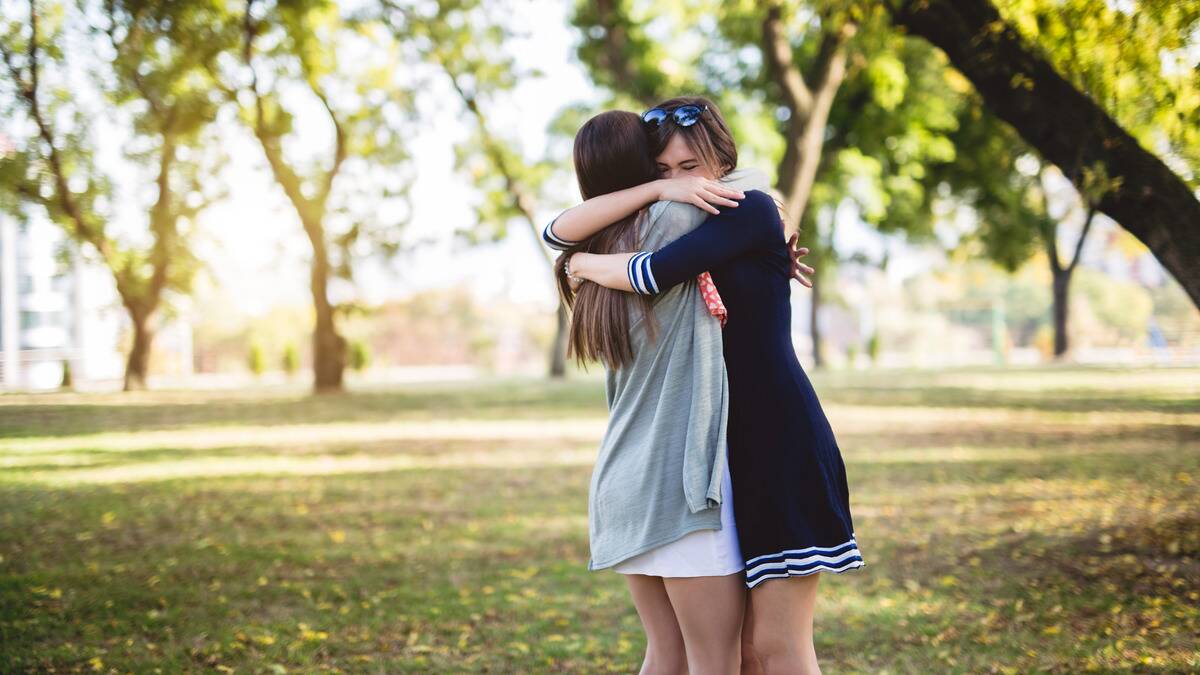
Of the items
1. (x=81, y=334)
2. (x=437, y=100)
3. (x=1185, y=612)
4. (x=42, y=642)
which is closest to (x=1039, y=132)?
(x=1185, y=612)

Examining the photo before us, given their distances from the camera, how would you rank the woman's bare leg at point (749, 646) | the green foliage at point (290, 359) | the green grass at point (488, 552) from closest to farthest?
the woman's bare leg at point (749, 646) → the green grass at point (488, 552) → the green foliage at point (290, 359)

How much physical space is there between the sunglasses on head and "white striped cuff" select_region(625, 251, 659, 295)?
394 mm

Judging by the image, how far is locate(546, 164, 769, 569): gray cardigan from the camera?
7.25ft

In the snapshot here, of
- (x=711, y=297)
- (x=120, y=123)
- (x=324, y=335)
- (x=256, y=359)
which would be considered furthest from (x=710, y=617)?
(x=256, y=359)

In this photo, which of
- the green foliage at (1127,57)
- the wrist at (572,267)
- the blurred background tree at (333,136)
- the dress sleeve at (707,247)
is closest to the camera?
the dress sleeve at (707,247)

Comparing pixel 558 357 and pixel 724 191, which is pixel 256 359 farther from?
pixel 724 191

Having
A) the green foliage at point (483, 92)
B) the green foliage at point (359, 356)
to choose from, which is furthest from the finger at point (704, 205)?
the green foliage at point (359, 356)

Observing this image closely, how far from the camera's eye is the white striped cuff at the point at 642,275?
7.25 feet

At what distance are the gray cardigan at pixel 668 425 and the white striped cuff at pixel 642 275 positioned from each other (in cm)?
10

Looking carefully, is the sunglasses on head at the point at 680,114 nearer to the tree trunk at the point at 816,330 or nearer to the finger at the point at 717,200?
the finger at the point at 717,200

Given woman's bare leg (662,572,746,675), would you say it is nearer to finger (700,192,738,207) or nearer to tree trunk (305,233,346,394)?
finger (700,192,738,207)

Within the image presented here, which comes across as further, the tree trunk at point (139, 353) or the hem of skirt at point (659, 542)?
the tree trunk at point (139, 353)

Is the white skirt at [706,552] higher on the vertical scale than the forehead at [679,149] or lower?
lower

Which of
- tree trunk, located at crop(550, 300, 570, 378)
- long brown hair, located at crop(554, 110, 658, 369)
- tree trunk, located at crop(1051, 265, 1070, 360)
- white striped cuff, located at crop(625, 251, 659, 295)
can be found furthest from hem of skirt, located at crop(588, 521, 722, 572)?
tree trunk, located at crop(1051, 265, 1070, 360)
